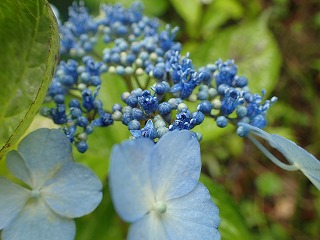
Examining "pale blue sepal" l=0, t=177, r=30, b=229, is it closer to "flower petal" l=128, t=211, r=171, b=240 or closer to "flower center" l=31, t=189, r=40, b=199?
"flower center" l=31, t=189, r=40, b=199

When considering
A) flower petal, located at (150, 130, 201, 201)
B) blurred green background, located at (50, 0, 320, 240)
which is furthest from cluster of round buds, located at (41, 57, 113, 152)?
blurred green background, located at (50, 0, 320, 240)

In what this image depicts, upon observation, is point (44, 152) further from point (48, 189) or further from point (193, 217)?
point (193, 217)

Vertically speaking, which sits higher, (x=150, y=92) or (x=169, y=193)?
(x=150, y=92)

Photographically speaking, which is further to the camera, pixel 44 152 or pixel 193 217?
pixel 44 152

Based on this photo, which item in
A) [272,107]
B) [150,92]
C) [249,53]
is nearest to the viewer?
[150,92]

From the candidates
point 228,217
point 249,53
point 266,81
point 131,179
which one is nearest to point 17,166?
point 131,179

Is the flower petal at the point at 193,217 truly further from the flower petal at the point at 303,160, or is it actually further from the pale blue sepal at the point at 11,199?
the pale blue sepal at the point at 11,199

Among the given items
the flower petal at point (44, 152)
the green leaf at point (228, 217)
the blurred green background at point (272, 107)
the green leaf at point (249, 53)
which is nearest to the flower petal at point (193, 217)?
the flower petal at point (44, 152)
